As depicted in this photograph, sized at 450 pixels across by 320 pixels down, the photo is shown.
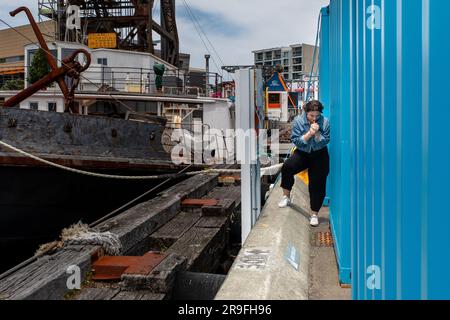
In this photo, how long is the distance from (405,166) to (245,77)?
2.66 m

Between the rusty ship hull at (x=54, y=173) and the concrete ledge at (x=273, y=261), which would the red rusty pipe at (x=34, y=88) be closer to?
the rusty ship hull at (x=54, y=173)

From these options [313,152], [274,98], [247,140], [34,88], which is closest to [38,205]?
[34,88]

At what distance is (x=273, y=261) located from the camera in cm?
347

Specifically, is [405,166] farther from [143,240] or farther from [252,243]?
[143,240]

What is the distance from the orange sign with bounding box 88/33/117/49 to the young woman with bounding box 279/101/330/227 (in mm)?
16319

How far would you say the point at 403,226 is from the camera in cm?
169

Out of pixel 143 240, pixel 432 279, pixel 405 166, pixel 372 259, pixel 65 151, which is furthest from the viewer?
pixel 65 151

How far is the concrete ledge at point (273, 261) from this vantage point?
2.89 metres

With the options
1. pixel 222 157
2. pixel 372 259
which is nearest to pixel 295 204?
pixel 372 259

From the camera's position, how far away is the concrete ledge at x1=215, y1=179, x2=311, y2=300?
114 inches

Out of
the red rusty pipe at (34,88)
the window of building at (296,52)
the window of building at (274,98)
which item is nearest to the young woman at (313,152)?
the red rusty pipe at (34,88)

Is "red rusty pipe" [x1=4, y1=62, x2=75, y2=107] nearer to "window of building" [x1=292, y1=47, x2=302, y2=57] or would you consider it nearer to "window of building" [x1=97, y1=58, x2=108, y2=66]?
"window of building" [x1=97, y1=58, x2=108, y2=66]

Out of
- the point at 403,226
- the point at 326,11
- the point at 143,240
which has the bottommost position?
the point at 143,240

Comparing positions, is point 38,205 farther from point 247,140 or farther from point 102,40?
point 102,40
